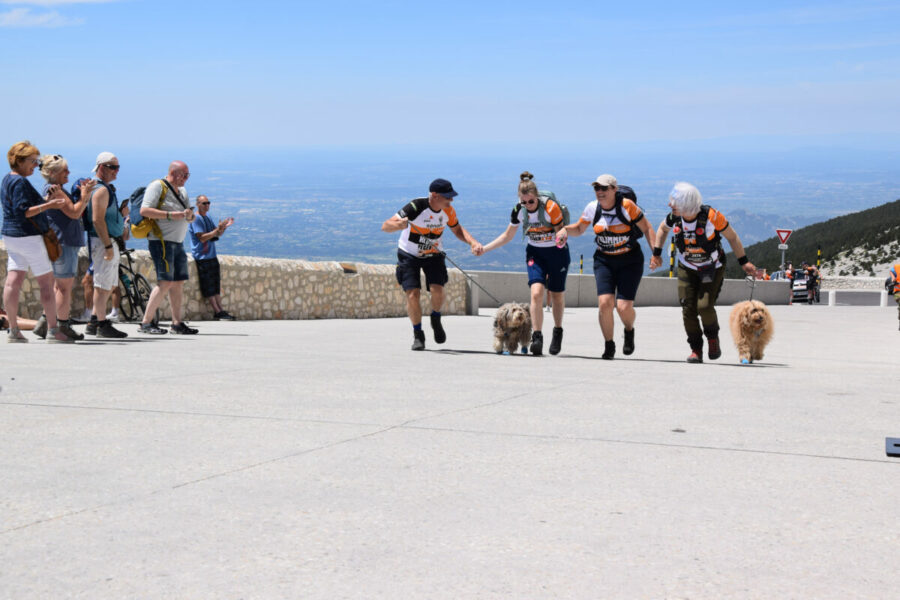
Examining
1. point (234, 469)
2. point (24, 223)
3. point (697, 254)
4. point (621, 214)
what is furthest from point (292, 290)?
point (234, 469)

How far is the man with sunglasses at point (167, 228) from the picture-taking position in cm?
1222

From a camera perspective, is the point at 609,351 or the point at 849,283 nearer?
the point at 609,351

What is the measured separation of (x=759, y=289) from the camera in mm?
41625

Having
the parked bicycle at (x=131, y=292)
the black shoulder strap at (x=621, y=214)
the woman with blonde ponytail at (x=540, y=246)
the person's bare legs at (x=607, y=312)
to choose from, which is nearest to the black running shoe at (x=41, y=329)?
the parked bicycle at (x=131, y=292)

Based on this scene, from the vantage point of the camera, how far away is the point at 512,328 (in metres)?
11.7

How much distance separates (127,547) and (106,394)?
11.7ft

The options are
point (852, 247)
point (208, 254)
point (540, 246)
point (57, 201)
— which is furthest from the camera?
point (852, 247)

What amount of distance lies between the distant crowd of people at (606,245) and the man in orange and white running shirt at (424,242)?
0.01 meters

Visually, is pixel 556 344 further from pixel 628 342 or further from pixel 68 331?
pixel 68 331

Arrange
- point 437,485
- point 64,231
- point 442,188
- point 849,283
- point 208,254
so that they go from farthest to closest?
point 849,283 < point 208,254 < point 442,188 < point 64,231 < point 437,485

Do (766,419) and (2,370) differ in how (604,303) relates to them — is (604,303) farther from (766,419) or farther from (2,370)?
(2,370)

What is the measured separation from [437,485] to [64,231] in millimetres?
7697

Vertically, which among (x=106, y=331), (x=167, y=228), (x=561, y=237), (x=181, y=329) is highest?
(x=167, y=228)

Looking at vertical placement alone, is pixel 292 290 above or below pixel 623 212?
below
